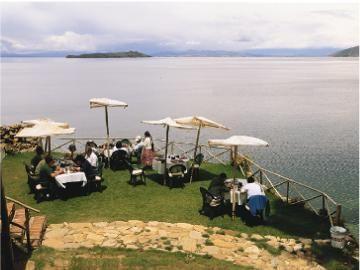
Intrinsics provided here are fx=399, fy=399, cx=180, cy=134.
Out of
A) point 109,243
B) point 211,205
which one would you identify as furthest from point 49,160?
point 211,205

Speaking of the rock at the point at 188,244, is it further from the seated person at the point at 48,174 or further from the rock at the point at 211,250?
the seated person at the point at 48,174

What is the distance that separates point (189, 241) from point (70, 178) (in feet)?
17.4

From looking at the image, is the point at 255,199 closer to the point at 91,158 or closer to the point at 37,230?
the point at 37,230

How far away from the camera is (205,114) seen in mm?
47844

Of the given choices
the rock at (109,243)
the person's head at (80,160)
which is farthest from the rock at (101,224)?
the person's head at (80,160)

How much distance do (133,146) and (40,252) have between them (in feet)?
34.8

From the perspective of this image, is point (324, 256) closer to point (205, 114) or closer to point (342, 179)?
point (342, 179)

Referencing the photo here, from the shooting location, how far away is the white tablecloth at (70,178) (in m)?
13.4

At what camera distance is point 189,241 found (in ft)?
33.7

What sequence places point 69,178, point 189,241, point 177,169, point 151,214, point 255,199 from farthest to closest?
point 177,169
point 69,178
point 151,214
point 255,199
point 189,241

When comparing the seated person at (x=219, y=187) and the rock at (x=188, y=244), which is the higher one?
the seated person at (x=219, y=187)

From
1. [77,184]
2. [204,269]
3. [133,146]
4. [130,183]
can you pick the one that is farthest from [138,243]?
[133,146]

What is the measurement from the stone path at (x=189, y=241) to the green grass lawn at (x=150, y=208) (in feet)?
2.08

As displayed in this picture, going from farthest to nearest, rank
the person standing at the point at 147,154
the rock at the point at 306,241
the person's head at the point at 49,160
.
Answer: the person standing at the point at 147,154
the person's head at the point at 49,160
the rock at the point at 306,241
